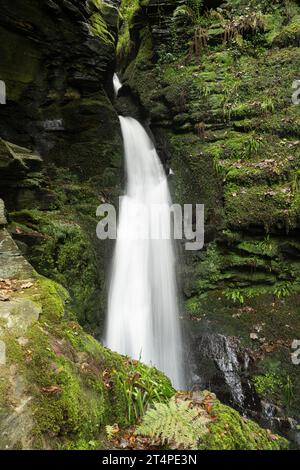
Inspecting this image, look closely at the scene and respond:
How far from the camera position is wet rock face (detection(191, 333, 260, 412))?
669 centimetres

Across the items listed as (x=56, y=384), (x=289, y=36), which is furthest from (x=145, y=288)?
(x=289, y=36)

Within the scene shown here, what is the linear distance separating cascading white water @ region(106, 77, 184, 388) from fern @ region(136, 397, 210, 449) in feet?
13.3

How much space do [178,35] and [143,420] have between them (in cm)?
1315

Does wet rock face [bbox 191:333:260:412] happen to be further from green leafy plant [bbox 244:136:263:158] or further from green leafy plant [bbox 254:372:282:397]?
green leafy plant [bbox 244:136:263:158]

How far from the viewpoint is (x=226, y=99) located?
10328 millimetres

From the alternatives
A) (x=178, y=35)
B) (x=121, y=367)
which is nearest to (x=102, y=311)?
(x=121, y=367)

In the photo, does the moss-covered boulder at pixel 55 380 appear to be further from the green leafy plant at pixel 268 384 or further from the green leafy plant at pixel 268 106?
the green leafy plant at pixel 268 106

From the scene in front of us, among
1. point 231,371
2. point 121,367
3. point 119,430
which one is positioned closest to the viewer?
point 119,430

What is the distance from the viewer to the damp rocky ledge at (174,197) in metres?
3.10

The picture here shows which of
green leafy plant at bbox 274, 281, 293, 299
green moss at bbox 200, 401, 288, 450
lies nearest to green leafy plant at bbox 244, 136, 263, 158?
green leafy plant at bbox 274, 281, 293, 299

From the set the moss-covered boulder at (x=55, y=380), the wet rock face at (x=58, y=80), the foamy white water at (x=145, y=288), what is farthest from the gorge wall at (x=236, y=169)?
the moss-covered boulder at (x=55, y=380)

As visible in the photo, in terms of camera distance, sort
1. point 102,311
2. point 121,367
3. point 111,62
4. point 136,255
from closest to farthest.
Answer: point 121,367, point 102,311, point 136,255, point 111,62

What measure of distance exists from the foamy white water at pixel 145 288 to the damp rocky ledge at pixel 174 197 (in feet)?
1.27

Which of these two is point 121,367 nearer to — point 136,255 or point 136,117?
point 136,255
